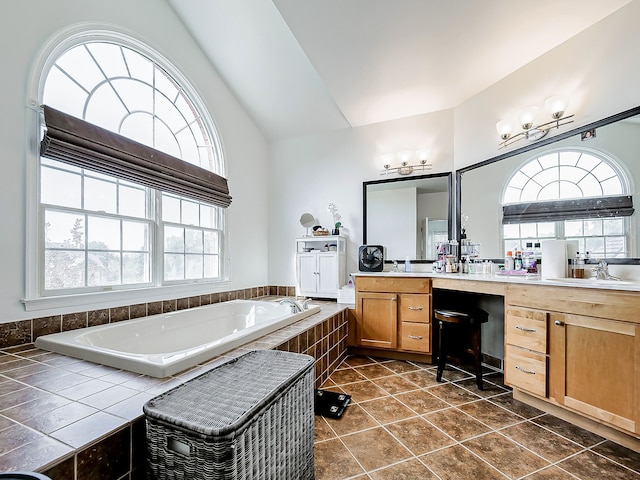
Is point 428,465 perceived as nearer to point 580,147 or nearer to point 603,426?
point 603,426

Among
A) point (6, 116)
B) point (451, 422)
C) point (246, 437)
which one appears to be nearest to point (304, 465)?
point (246, 437)

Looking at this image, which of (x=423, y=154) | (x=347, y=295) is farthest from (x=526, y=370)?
(x=423, y=154)

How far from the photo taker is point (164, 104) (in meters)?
2.73

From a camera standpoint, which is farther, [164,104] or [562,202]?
[164,104]

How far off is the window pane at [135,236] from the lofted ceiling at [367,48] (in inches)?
76.7

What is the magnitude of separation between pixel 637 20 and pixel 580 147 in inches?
30.0

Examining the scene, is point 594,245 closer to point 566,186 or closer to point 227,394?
point 566,186

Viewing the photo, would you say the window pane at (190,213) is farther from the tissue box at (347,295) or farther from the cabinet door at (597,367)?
the cabinet door at (597,367)

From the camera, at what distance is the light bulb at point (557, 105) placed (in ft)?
7.20

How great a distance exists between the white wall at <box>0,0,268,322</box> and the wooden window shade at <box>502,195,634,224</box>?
275 cm

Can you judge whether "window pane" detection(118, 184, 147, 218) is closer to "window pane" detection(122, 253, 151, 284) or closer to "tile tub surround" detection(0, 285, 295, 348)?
"window pane" detection(122, 253, 151, 284)

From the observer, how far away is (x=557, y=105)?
221cm

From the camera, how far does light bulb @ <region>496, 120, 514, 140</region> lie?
2.58 meters

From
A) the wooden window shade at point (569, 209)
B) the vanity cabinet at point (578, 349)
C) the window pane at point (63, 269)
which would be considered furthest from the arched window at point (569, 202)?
the window pane at point (63, 269)
